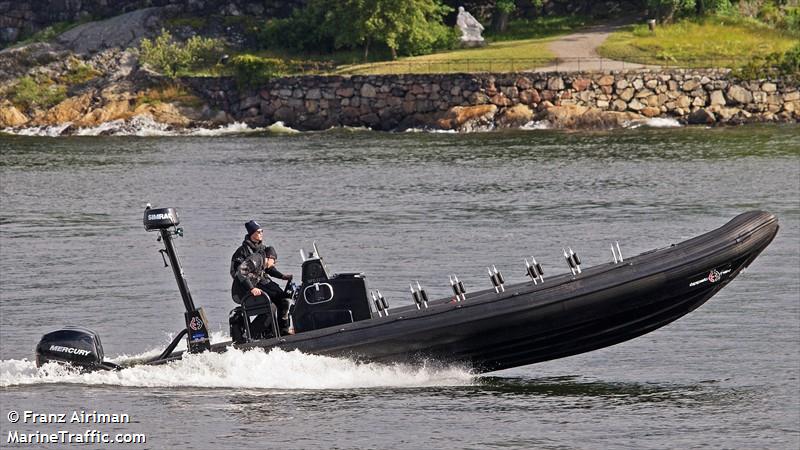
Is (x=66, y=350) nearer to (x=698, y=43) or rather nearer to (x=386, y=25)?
(x=386, y=25)

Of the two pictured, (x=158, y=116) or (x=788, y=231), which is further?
(x=158, y=116)

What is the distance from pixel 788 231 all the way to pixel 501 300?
15326 mm

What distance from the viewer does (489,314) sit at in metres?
19.2

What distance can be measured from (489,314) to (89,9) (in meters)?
68.3

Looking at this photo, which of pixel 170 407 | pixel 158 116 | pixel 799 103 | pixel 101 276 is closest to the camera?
pixel 170 407

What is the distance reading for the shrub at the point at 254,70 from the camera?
69188 mm

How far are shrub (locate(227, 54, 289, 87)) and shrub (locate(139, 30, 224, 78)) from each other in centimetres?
356

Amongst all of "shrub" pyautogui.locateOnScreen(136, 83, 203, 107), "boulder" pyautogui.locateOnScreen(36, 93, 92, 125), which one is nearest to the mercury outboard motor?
"shrub" pyautogui.locateOnScreen(136, 83, 203, 107)

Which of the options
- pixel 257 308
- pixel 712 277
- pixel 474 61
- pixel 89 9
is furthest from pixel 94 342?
pixel 89 9

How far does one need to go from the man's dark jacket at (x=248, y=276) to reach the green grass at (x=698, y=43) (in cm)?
4844

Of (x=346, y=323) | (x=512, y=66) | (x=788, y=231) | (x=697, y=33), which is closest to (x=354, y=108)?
(x=512, y=66)

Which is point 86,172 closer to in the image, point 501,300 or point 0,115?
point 0,115

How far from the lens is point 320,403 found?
19219mm

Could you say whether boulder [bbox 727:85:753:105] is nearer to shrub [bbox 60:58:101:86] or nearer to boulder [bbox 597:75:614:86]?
boulder [bbox 597:75:614:86]
